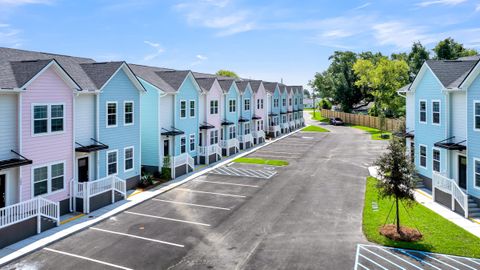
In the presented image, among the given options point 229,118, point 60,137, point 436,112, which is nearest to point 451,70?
point 436,112

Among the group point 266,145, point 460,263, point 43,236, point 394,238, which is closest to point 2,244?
point 43,236

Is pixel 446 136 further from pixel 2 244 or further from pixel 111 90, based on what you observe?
pixel 2 244

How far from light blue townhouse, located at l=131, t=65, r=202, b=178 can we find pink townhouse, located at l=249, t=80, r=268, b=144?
16.4 m

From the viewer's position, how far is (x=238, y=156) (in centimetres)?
3897

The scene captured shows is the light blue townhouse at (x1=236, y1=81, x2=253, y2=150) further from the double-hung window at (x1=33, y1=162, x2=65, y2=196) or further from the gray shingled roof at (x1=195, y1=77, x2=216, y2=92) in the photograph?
the double-hung window at (x1=33, y1=162, x2=65, y2=196)

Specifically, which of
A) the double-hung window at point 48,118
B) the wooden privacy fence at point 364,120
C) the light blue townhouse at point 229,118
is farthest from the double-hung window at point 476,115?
the wooden privacy fence at point 364,120

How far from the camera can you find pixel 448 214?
1942 cm

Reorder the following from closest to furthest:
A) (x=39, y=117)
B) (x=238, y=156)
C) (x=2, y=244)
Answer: (x=2, y=244) < (x=39, y=117) < (x=238, y=156)

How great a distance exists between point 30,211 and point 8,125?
13.4 feet

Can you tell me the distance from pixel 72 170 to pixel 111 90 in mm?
5809

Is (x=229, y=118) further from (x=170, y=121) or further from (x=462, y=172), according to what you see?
(x=462, y=172)

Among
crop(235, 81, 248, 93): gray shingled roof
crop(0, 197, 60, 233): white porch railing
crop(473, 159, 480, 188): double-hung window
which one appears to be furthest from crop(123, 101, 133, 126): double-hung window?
crop(235, 81, 248, 93): gray shingled roof

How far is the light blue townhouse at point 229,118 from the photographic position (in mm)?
39625

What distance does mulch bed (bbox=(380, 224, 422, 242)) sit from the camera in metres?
15.9
